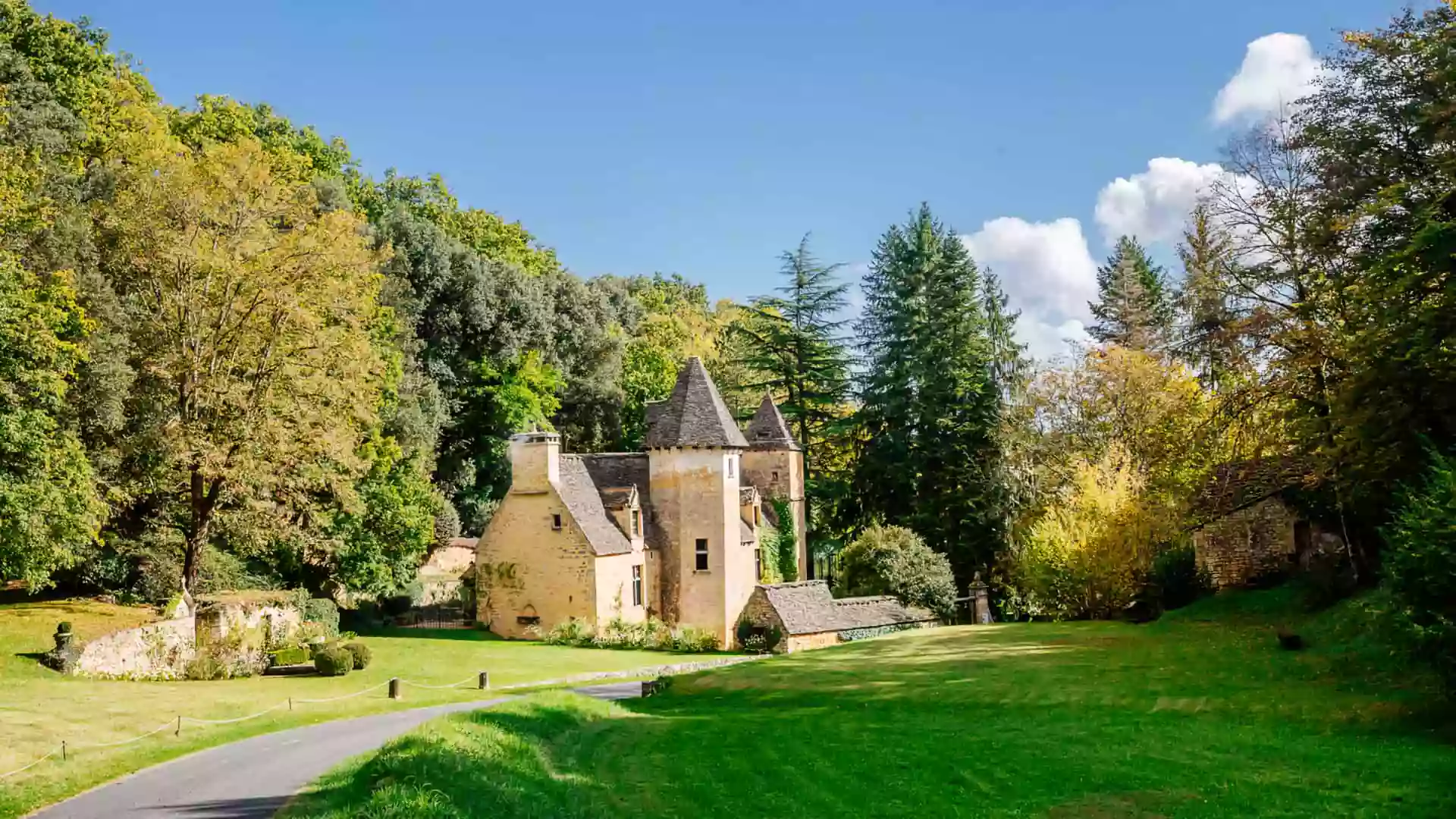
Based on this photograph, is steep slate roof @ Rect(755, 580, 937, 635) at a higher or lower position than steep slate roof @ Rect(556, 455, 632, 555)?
lower

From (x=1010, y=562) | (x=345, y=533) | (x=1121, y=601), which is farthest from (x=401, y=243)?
(x=1121, y=601)

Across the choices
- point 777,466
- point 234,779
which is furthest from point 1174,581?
point 234,779

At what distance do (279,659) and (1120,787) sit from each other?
2555 cm

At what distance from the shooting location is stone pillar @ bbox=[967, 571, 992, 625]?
41.2 m

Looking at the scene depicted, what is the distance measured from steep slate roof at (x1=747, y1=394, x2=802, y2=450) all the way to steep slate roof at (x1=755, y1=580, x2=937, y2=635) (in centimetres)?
1017

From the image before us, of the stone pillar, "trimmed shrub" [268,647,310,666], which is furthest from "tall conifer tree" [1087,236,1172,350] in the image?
"trimmed shrub" [268,647,310,666]

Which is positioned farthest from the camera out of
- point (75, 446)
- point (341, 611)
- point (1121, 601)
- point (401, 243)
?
point (401, 243)

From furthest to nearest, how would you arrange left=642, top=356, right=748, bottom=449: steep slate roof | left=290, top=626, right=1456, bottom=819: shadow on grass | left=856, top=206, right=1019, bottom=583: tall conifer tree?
left=856, top=206, right=1019, bottom=583: tall conifer tree
left=642, top=356, right=748, bottom=449: steep slate roof
left=290, top=626, right=1456, bottom=819: shadow on grass

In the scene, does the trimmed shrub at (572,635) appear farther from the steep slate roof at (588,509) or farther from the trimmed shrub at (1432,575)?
the trimmed shrub at (1432,575)

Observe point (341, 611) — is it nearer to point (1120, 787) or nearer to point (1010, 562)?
point (1010, 562)

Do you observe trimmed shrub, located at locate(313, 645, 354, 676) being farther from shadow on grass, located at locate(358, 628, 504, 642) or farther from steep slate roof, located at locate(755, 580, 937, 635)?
steep slate roof, located at locate(755, 580, 937, 635)

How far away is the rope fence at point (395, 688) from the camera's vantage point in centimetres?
1836

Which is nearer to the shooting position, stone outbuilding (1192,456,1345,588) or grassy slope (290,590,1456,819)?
grassy slope (290,590,1456,819)

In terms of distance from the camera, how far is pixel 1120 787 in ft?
43.9
